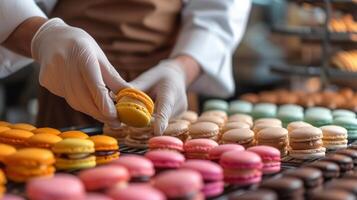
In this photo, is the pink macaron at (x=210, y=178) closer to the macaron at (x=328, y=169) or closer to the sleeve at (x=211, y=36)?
the macaron at (x=328, y=169)

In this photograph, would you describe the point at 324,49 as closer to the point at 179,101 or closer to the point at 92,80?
the point at 179,101

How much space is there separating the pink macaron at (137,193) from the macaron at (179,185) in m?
0.01

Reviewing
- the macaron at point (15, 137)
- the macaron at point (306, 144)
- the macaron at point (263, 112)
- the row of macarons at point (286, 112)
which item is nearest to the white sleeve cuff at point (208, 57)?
the row of macarons at point (286, 112)

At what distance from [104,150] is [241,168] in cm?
31

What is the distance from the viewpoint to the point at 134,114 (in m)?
1.29

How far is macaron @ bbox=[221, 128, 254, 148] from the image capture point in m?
1.29

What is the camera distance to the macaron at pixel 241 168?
40.4 inches

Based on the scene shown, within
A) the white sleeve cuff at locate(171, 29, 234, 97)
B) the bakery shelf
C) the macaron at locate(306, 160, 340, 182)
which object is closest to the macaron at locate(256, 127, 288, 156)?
the macaron at locate(306, 160, 340, 182)

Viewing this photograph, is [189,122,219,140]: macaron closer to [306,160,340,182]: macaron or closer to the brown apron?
[306,160,340,182]: macaron

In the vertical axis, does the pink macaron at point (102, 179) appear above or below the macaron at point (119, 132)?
above

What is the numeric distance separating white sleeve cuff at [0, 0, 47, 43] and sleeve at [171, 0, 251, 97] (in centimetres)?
52

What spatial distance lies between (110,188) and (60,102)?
3.80ft

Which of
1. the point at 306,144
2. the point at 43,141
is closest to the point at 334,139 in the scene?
the point at 306,144

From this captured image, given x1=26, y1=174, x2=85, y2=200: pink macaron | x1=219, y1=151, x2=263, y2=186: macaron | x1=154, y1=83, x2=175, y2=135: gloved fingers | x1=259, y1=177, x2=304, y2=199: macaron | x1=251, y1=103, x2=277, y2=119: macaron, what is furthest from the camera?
x1=251, y1=103, x2=277, y2=119: macaron
